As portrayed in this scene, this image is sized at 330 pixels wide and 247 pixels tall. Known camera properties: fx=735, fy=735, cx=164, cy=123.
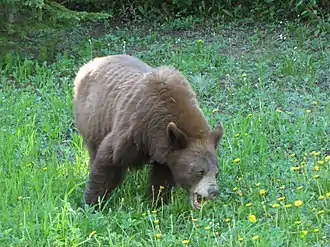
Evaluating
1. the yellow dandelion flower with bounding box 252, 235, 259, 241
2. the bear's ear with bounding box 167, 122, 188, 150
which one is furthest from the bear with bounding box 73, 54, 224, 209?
the yellow dandelion flower with bounding box 252, 235, 259, 241

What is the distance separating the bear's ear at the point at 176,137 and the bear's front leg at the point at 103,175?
52 centimetres

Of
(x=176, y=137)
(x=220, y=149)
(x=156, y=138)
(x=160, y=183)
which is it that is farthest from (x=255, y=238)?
(x=220, y=149)

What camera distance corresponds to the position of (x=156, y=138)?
18.1ft

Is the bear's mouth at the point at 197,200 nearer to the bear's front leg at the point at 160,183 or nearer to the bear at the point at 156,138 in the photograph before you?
the bear at the point at 156,138

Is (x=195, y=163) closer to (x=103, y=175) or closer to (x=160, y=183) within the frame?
(x=160, y=183)

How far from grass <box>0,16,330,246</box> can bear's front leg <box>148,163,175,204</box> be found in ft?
0.36

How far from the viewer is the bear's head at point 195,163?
5.37 metres

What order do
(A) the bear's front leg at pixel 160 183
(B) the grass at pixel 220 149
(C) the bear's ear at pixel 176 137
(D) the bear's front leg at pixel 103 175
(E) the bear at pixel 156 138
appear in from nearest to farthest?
(B) the grass at pixel 220 149 < (C) the bear's ear at pixel 176 137 < (E) the bear at pixel 156 138 < (D) the bear's front leg at pixel 103 175 < (A) the bear's front leg at pixel 160 183

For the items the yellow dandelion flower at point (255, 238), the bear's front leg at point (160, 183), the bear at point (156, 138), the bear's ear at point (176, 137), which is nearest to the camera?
the yellow dandelion flower at point (255, 238)

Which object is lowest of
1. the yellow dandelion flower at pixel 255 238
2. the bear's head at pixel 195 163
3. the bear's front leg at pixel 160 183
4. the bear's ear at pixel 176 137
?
the bear's front leg at pixel 160 183

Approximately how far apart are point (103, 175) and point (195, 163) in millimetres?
813

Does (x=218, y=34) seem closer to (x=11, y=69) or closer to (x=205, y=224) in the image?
(x=11, y=69)

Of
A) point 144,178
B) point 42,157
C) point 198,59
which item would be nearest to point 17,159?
point 42,157

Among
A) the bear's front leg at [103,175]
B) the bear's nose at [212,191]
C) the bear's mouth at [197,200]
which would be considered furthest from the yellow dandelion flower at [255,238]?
the bear's front leg at [103,175]
